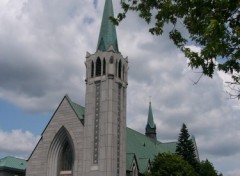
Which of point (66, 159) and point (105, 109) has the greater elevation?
point (105, 109)

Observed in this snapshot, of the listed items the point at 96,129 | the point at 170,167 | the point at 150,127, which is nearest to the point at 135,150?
the point at 96,129

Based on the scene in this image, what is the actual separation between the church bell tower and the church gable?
2.41m

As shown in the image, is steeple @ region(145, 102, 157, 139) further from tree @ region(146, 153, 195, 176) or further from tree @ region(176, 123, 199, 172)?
tree @ region(146, 153, 195, 176)

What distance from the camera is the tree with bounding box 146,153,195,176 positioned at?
→ 4969cm

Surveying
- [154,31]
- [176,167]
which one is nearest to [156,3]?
[154,31]

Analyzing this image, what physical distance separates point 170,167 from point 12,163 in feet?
102

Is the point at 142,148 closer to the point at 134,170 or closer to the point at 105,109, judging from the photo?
the point at 134,170

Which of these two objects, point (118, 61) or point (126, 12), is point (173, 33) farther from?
point (118, 61)

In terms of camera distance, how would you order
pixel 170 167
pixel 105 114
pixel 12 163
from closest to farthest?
pixel 170 167 → pixel 105 114 → pixel 12 163

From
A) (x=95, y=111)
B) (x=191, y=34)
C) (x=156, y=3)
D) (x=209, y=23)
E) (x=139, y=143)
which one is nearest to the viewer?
(x=209, y=23)

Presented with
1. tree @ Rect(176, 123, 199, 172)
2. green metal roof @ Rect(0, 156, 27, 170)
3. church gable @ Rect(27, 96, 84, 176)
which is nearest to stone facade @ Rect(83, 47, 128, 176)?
church gable @ Rect(27, 96, 84, 176)

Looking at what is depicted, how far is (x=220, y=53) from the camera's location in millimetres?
9617

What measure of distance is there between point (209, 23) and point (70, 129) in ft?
158

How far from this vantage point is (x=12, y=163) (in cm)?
6912
